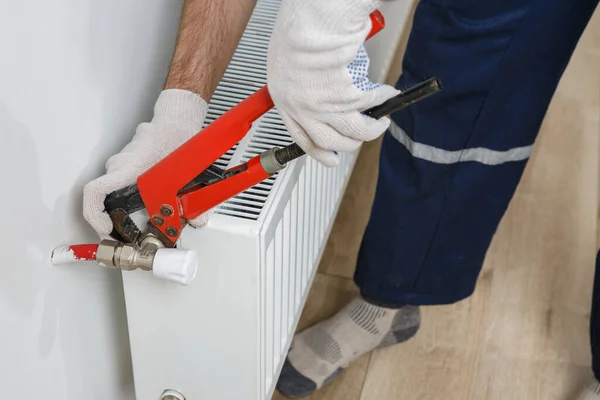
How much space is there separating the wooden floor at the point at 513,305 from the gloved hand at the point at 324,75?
670 mm

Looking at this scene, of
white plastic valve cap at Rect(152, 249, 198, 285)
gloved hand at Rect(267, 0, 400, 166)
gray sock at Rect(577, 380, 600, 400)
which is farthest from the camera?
gray sock at Rect(577, 380, 600, 400)

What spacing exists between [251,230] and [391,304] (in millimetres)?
580

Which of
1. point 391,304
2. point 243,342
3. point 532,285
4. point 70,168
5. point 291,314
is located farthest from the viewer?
point 532,285

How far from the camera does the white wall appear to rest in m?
0.63

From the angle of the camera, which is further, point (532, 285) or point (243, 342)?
point (532, 285)

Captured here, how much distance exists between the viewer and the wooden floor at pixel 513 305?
1245mm

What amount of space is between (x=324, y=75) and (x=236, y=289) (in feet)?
0.88

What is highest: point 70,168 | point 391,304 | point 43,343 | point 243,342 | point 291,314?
→ point 70,168

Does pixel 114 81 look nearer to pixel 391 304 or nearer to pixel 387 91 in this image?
pixel 387 91

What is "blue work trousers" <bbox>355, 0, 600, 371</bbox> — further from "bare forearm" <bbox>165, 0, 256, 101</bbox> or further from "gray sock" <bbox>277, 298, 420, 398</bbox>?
"bare forearm" <bbox>165, 0, 256, 101</bbox>

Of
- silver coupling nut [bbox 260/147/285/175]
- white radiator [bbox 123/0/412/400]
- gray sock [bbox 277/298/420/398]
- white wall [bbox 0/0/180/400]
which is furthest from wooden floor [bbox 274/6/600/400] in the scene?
silver coupling nut [bbox 260/147/285/175]

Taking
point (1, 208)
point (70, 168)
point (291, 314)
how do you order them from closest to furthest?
point (1, 208) → point (70, 168) → point (291, 314)

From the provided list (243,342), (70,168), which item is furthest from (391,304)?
(70,168)

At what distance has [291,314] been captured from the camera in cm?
107
